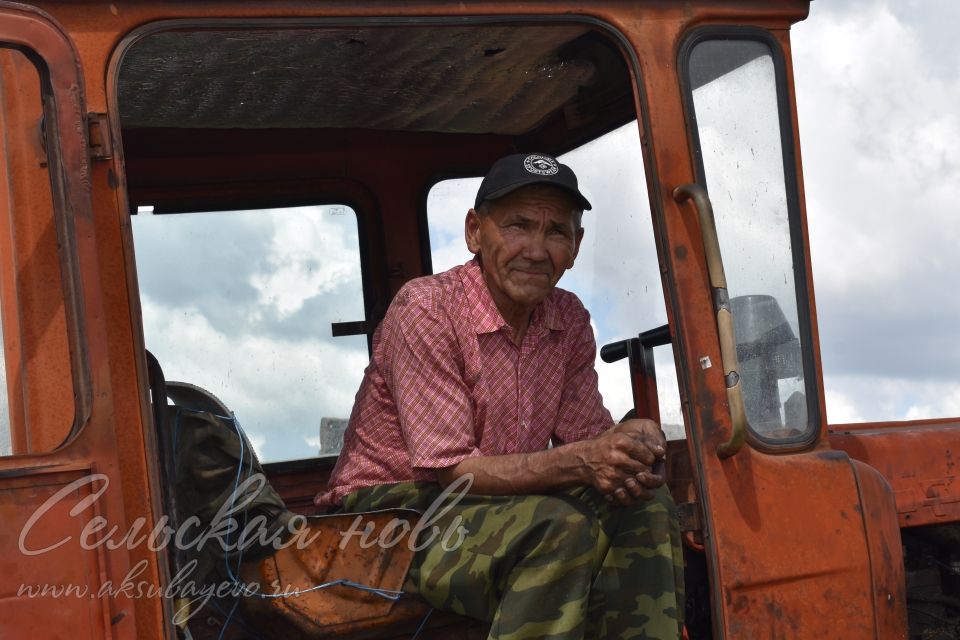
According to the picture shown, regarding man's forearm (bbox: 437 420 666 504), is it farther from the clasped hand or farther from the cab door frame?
the cab door frame

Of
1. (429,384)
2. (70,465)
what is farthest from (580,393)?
(70,465)

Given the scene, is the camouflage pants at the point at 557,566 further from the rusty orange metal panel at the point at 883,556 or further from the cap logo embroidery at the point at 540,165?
the cap logo embroidery at the point at 540,165

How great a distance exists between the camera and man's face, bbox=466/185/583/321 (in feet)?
10.1

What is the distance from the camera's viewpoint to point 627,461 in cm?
262

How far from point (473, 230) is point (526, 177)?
0.27 meters

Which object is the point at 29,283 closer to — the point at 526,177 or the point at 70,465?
the point at 70,465

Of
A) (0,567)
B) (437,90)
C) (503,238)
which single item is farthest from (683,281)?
(0,567)

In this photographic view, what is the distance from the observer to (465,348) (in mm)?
2971

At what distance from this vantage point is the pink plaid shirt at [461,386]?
9.39 ft

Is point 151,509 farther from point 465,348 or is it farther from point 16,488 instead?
point 465,348

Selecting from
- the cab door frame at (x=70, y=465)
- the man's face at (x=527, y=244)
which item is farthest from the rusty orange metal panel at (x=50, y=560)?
the man's face at (x=527, y=244)

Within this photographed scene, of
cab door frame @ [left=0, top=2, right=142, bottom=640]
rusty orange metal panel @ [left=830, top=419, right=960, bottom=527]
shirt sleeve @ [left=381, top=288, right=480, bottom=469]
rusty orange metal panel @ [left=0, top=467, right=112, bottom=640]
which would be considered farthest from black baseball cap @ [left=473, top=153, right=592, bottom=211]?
rusty orange metal panel @ [left=0, top=467, right=112, bottom=640]

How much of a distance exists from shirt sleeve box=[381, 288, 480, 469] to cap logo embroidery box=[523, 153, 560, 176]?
422mm

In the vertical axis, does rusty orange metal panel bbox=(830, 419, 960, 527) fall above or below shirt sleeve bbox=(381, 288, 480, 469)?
below
